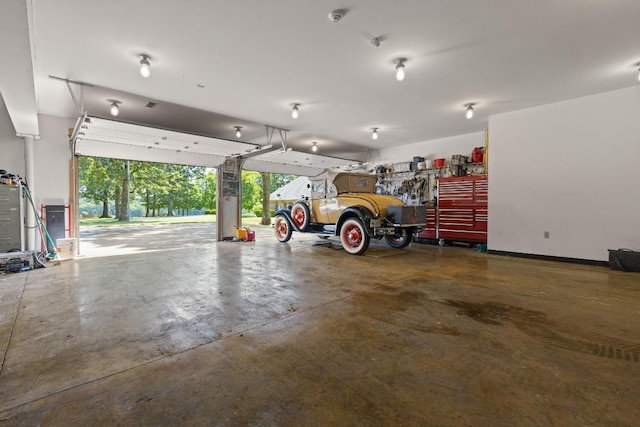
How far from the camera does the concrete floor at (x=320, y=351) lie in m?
1.51

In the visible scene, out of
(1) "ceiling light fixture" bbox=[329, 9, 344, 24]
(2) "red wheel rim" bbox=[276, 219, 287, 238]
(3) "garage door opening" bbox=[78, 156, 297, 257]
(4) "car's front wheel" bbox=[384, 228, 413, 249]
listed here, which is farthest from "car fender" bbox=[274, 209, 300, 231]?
(1) "ceiling light fixture" bbox=[329, 9, 344, 24]

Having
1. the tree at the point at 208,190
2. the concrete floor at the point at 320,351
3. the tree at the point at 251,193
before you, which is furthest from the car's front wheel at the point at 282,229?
the tree at the point at 208,190

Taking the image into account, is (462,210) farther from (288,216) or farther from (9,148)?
(9,148)

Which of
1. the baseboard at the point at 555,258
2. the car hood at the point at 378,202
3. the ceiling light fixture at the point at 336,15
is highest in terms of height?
the ceiling light fixture at the point at 336,15

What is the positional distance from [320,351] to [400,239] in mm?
6036

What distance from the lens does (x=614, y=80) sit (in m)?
4.79

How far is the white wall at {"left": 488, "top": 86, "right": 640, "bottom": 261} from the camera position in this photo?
512 cm

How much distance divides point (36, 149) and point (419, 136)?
9476 millimetres

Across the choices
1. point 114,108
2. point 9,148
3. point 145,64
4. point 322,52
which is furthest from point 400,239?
point 9,148

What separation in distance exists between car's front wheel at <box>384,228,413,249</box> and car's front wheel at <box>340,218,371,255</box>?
37.5 inches

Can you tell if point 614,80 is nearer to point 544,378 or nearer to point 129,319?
point 544,378

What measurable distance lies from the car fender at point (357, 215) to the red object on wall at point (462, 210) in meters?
2.88

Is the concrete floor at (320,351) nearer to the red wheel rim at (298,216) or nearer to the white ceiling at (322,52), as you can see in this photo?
the white ceiling at (322,52)

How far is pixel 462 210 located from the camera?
7660 millimetres
